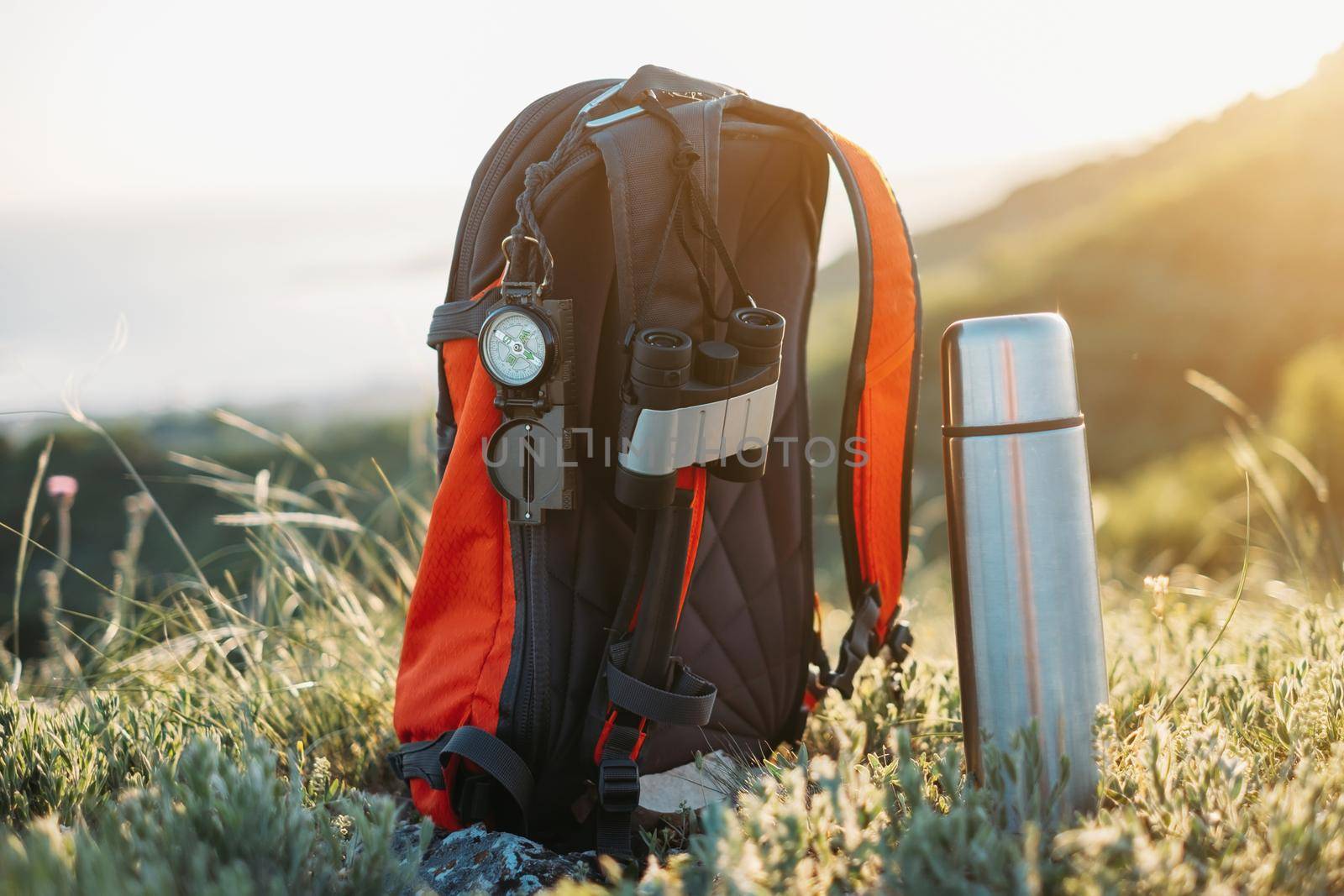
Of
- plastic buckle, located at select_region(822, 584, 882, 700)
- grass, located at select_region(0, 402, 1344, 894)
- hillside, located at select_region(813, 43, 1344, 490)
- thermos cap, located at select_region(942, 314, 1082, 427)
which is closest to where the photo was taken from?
grass, located at select_region(0, 402, 1344, 894)

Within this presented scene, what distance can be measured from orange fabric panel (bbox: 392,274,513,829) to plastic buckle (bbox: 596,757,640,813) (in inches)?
8.3

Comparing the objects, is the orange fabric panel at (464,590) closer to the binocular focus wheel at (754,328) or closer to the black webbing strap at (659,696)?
the black webbing strap at (659,696)

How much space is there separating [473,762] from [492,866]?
0.17m

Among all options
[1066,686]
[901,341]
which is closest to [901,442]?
[901,341]

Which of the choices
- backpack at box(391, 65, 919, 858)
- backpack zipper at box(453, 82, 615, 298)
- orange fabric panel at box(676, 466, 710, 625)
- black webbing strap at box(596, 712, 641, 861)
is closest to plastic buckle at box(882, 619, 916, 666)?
backpack at box(391, 65, 919, 858)

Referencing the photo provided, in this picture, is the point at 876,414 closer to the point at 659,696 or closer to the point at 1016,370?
the point at 1016,370

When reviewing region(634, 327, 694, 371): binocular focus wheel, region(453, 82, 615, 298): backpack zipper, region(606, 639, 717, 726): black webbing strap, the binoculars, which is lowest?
region(606, 639, 717, 726): black webbing strap

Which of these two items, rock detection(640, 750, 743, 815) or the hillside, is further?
the hillside

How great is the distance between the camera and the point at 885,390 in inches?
75.9

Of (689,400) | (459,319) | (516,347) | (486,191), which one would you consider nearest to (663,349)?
(689,400)

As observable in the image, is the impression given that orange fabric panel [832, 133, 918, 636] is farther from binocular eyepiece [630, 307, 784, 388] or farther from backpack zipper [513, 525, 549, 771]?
backpack zipper [513, 525, 549, 771]

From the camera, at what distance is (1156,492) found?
7336mm

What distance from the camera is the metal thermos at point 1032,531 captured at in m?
1.44

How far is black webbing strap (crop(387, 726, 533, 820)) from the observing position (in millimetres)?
1604
